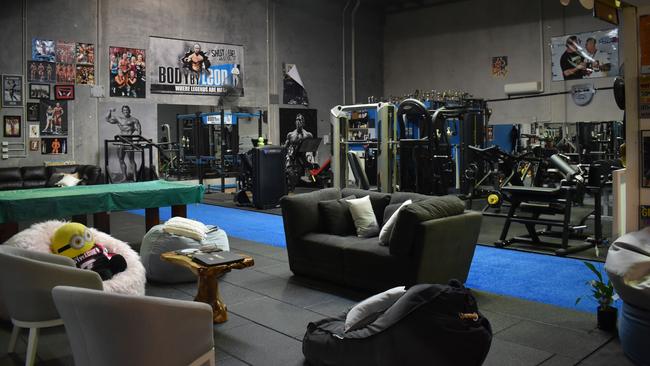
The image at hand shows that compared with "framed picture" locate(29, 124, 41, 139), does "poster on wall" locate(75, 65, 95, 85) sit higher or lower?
higher

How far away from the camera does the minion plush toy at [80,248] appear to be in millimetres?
3850

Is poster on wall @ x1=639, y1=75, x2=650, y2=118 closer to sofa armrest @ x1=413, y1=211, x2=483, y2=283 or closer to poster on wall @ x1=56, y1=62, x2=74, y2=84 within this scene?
sofa armrest @ x1=413, y1=211, x2=483, y2=283

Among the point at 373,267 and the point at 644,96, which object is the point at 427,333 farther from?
the point at 644,96

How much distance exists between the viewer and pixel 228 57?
567 inches

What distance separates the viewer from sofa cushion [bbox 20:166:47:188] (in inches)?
412

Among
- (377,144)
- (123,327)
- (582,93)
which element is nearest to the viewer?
(123,327)

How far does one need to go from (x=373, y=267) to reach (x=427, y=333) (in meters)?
1.59

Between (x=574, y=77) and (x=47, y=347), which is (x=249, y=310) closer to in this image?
(x=47, y=347)

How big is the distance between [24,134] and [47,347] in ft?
29.7

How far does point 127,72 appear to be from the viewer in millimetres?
12711

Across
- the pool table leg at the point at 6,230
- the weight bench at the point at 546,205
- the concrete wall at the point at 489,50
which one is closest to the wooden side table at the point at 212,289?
the pool table leg at the point at 6,230

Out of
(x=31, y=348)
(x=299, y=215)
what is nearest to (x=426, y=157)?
(x=299, y=215)

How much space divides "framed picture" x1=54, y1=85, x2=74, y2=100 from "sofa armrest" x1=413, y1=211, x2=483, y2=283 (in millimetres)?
9955

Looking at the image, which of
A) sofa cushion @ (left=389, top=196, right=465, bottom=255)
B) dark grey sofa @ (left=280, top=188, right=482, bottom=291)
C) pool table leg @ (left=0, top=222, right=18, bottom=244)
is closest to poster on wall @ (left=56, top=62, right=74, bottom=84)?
pool table leg @ (left=0, top=222, right=18, bottom=244)
